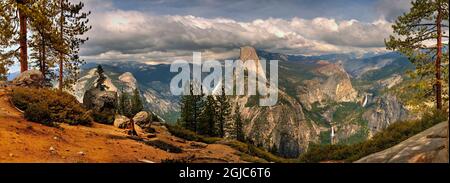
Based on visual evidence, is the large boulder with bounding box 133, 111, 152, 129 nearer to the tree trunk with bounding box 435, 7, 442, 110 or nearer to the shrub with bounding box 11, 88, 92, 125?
the shrub with bounding box 11, 88, 92, 125

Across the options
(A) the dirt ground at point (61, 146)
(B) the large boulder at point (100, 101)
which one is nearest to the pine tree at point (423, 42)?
(A) the dirt ground at point (61, 146)

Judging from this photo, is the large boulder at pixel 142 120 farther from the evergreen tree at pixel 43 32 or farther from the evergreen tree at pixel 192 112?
the evergreen tree at pixel 192 112

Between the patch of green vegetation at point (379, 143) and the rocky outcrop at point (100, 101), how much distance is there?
22.1m

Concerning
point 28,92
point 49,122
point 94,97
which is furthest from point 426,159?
point 94,97

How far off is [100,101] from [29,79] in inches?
264

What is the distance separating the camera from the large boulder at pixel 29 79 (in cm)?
2941

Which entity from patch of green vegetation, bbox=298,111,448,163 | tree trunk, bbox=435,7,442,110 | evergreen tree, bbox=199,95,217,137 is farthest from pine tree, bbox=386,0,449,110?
evergreen tree, bbox=199,95,217,137

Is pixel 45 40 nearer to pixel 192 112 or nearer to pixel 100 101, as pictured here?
pixel 100 101

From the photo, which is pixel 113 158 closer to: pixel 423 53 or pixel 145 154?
pixel 145 154

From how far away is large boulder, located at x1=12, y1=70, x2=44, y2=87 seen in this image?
96.5ft

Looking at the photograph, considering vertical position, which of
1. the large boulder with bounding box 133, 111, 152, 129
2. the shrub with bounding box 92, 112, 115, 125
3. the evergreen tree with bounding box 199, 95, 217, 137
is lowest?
the evergreen tree with bounding box 199, 95, 217, 137

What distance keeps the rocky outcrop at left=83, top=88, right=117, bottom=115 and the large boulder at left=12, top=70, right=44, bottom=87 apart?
187 inches

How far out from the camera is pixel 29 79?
29.8m

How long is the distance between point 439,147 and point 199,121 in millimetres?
62633
